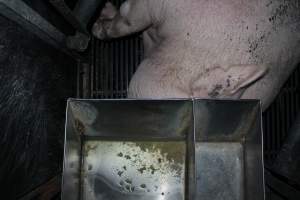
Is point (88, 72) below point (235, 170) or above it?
above

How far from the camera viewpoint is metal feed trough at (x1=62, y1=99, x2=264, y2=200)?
45.1 inches

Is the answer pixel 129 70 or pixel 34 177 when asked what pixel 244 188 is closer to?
pixel 34 177

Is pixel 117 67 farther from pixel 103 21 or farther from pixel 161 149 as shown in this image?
pixel 161 149

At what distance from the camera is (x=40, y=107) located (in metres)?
1.15

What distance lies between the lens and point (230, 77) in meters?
1.13

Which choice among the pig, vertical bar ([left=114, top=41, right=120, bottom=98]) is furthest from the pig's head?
the pig

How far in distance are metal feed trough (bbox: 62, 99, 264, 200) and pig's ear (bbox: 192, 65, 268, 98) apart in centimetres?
6

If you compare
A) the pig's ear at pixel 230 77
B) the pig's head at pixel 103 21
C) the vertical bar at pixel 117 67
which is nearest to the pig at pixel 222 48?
the pig's ear at pixel 230 77

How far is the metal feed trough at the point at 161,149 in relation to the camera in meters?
1.15

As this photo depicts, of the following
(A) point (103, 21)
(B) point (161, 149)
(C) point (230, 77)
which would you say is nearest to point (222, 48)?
(C) point (230, 77)

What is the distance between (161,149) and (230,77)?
352mm

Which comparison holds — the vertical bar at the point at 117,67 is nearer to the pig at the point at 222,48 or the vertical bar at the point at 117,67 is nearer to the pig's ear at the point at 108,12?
the pig's ear at the point at 108,12

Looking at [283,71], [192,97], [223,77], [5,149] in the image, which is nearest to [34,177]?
[5,149]

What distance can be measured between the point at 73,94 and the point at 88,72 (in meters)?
0.19
